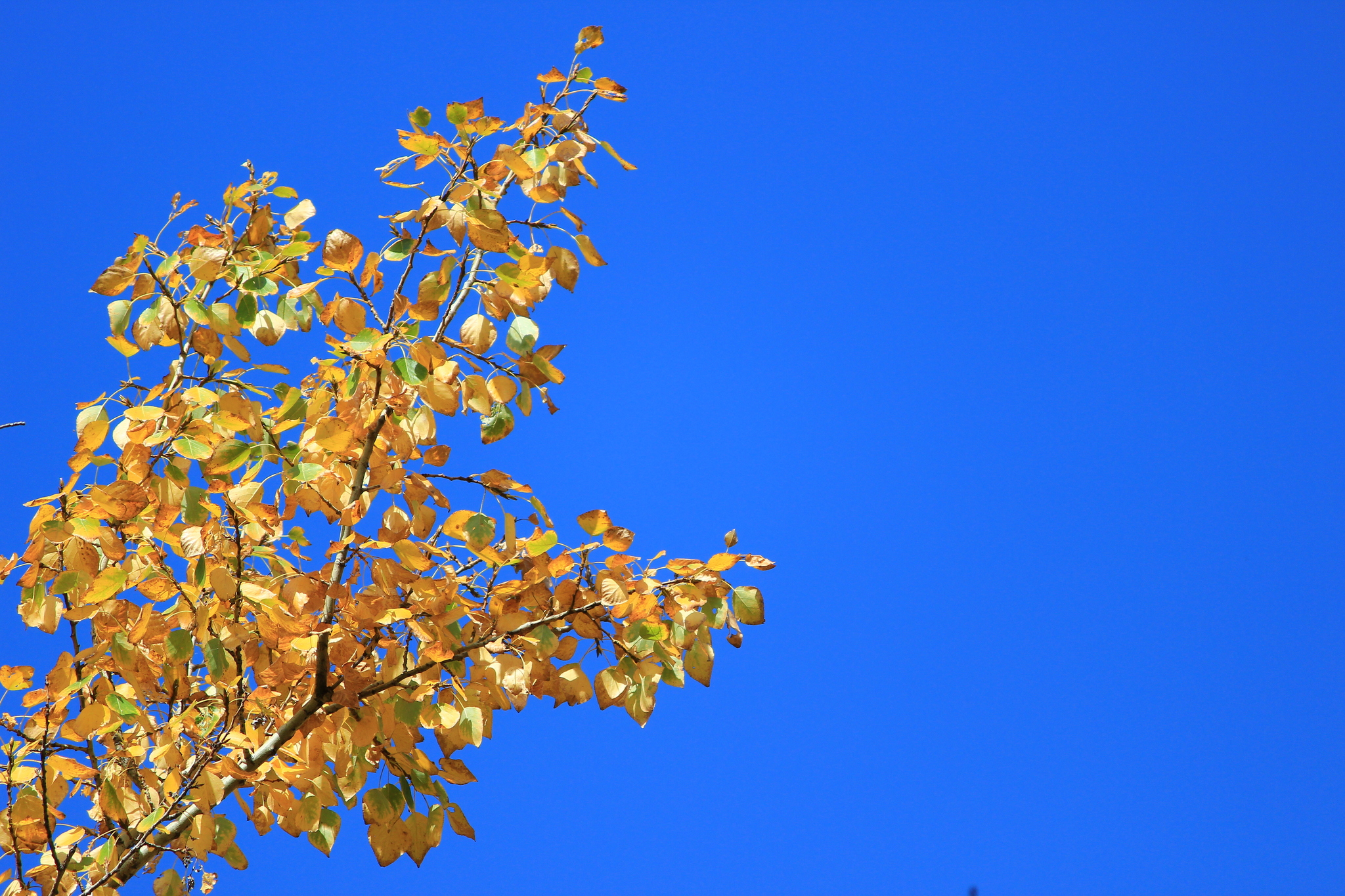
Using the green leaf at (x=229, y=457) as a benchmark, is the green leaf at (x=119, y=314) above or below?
above

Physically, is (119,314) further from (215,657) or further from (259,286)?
(215,657)

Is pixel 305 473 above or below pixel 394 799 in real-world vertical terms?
above

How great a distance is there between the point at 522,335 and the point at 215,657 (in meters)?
1.06

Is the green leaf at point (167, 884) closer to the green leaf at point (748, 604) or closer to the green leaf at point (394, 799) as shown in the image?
the green leaf at point (394, 799)

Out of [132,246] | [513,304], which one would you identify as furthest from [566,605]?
[132,246]

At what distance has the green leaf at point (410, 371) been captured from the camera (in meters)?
2.48

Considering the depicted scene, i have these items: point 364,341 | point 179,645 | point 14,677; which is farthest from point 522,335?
point 14,677

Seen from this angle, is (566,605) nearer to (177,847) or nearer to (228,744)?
(228,744)

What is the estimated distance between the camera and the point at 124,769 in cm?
275

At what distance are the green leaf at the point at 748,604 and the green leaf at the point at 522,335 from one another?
2.61ft

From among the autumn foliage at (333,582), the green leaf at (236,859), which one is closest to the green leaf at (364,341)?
the autumn foliage at (333,582)

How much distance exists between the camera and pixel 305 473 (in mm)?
2500

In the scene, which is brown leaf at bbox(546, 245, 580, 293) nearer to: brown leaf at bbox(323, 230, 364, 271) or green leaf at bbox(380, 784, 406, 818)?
brown leaf at bbox(323, 230, 364, 271)

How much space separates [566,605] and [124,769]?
1.25m
